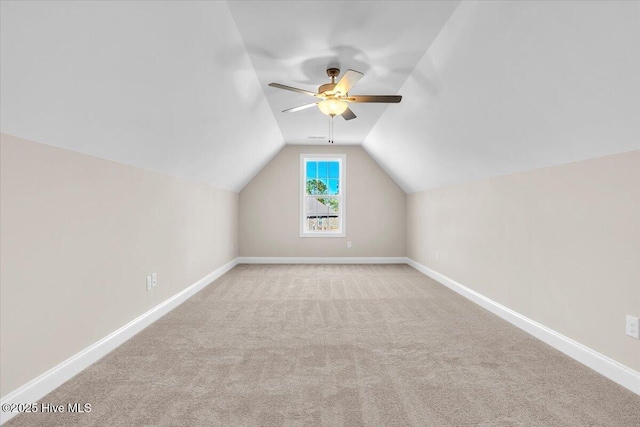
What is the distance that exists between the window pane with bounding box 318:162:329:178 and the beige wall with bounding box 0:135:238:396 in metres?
4.10

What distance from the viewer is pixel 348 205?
7.28m

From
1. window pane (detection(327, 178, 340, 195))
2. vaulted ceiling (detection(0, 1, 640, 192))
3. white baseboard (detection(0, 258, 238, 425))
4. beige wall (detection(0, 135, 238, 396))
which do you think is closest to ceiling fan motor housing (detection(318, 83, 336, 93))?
vaulted ceiling (detection(0, 1, 640, 192))

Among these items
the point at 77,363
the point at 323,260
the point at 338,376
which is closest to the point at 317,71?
the point at 338,376

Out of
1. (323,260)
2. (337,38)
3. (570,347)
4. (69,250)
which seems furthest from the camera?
(323,260)

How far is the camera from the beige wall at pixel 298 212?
717cm

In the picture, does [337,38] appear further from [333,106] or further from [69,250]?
[69,250]

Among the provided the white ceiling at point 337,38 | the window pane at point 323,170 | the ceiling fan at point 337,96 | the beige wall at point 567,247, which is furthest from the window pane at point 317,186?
the ceiling fan at point 337,96

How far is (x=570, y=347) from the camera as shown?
258 centimetres

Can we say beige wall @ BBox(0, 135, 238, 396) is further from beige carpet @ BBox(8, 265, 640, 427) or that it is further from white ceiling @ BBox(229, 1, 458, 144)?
white ceiling @ BBox(229, 1, 458, 144)

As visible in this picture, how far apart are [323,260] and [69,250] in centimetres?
532

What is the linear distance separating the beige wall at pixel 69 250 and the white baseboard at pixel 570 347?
350 cm

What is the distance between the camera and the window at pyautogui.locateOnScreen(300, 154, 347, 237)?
24.1 feet

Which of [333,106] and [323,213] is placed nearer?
[333,106]

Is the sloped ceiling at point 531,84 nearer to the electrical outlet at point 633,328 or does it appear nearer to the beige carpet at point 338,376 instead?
the electrical outlet at point 633,328
